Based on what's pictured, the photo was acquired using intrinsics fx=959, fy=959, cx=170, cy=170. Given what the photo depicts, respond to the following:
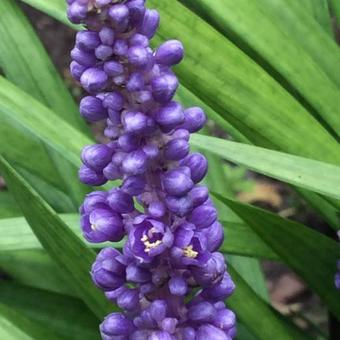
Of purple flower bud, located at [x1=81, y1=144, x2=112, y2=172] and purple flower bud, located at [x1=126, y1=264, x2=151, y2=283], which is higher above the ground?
purple flower bud, located at [x1=81, y1=144, x2=112, y2=172]

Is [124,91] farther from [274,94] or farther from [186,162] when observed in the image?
[274,94]

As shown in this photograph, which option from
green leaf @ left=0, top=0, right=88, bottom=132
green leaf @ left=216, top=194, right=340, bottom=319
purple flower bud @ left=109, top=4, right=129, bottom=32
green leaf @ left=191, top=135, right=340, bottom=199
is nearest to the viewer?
purple flower bud @ left=109, top=4, right=129, bottom=32

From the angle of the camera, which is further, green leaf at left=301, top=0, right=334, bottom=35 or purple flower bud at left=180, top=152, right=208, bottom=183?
green leaf at left=301, top=0, right=334, bottom=35

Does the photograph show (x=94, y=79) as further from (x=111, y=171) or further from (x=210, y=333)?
(x=210, y=333)

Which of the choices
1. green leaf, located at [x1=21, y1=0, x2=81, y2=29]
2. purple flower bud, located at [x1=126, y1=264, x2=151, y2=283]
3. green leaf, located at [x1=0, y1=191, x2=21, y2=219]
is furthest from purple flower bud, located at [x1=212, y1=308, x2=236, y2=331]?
green leaf, located at [x1=0, y1=191, x2=21, y2=219]

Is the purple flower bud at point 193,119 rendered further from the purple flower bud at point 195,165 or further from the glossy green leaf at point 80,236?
the glossy green leaf at point 80,236

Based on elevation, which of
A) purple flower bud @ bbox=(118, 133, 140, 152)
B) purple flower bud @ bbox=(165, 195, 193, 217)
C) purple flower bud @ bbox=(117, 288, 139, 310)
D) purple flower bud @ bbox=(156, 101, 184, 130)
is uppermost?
purple flower bud @ bbox=(156, 101, 184, 130)

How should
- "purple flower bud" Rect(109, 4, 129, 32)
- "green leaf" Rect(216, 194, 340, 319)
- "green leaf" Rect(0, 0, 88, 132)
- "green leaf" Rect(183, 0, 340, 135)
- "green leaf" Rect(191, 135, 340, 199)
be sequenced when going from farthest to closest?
"green leaf" Rect(0, 0, 88, 132) → "green leaf" Rect(183, 0, 340, 135) → "green leaf" Rect(216, 194, 340, 319) → "green leaf" Rect(191, 135, 340, 199) → "purple flower bud" Rect(109, 4, 129, 32)

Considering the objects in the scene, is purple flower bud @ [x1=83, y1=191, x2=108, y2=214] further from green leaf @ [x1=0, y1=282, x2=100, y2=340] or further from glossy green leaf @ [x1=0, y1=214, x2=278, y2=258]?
green leaf @ [x1=0, y1=282, x2=100, y2=340]
